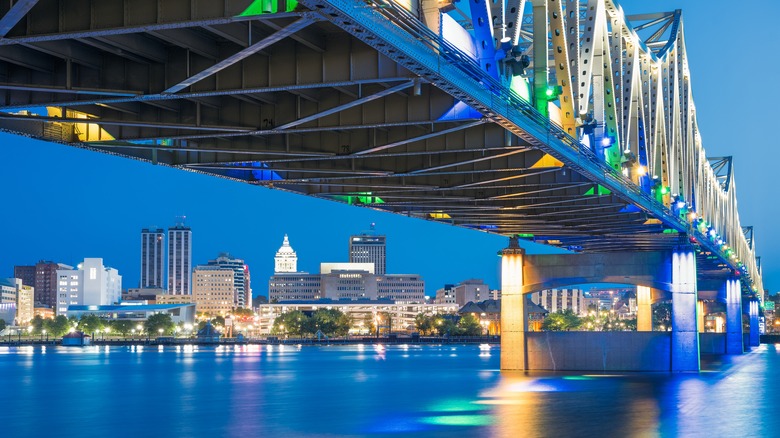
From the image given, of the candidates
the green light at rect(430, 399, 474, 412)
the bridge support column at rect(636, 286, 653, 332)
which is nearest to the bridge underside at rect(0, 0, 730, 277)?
the green light at rect(430, 399, 474, 412)

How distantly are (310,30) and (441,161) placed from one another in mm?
17445

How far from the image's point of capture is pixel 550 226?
70.9m

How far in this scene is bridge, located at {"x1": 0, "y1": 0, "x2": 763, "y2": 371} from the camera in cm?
2227

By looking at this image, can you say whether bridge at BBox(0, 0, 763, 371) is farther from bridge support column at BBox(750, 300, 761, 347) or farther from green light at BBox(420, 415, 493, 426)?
bridge support column at BBox(750, 300, 761, 347)

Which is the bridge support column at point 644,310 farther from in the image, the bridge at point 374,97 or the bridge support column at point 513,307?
the bridge at point 374,97

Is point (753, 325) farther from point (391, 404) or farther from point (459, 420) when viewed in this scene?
point (459, 420)

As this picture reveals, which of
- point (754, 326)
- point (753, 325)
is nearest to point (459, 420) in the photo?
point (754, 326)

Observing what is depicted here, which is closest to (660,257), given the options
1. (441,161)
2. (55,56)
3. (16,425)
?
(441,161)

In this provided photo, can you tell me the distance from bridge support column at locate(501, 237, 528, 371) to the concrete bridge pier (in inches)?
4195

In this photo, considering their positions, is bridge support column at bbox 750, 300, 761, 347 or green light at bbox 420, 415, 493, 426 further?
bridge support column at bbox 750, 300, 761, 347

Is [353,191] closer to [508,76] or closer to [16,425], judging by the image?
[16,425]

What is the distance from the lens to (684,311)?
7519 cm

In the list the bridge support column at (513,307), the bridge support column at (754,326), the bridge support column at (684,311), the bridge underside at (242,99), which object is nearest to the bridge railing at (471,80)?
the bridge underside at (242,99)

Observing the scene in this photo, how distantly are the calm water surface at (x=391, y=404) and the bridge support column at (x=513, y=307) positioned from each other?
2.28 meters
